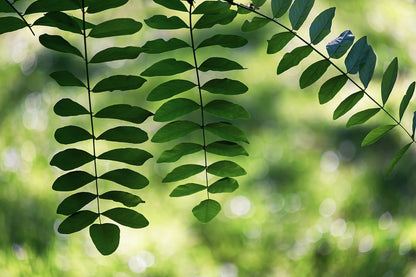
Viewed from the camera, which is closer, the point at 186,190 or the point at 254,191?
the point at 186,190

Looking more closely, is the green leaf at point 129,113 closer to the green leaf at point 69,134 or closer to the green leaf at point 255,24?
the green leaf at point 69,134

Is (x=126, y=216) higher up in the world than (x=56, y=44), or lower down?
lower down

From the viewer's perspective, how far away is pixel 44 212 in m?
2.09

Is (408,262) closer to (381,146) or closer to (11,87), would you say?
(381,146)

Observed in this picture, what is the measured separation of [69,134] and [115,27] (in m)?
0.11

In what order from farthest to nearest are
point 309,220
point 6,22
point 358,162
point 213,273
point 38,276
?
point 358,162
point 309,220
point 213,273
point 38,276
point 6,22

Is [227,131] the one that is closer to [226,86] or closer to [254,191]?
[226,86]

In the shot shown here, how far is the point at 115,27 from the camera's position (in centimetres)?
50

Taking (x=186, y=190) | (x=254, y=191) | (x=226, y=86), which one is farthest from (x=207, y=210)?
(x=254, y=191)

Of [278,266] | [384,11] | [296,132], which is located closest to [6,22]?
[278,266]

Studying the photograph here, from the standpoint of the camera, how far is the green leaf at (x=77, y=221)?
0.48m

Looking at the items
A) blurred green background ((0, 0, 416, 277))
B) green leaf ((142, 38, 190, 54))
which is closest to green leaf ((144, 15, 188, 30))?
green leaf ((142, 38, 190, 54))

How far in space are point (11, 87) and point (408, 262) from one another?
188 cm

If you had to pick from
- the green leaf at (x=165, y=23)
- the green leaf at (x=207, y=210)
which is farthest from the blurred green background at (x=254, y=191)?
the green leaf at (x=165, y=23)
